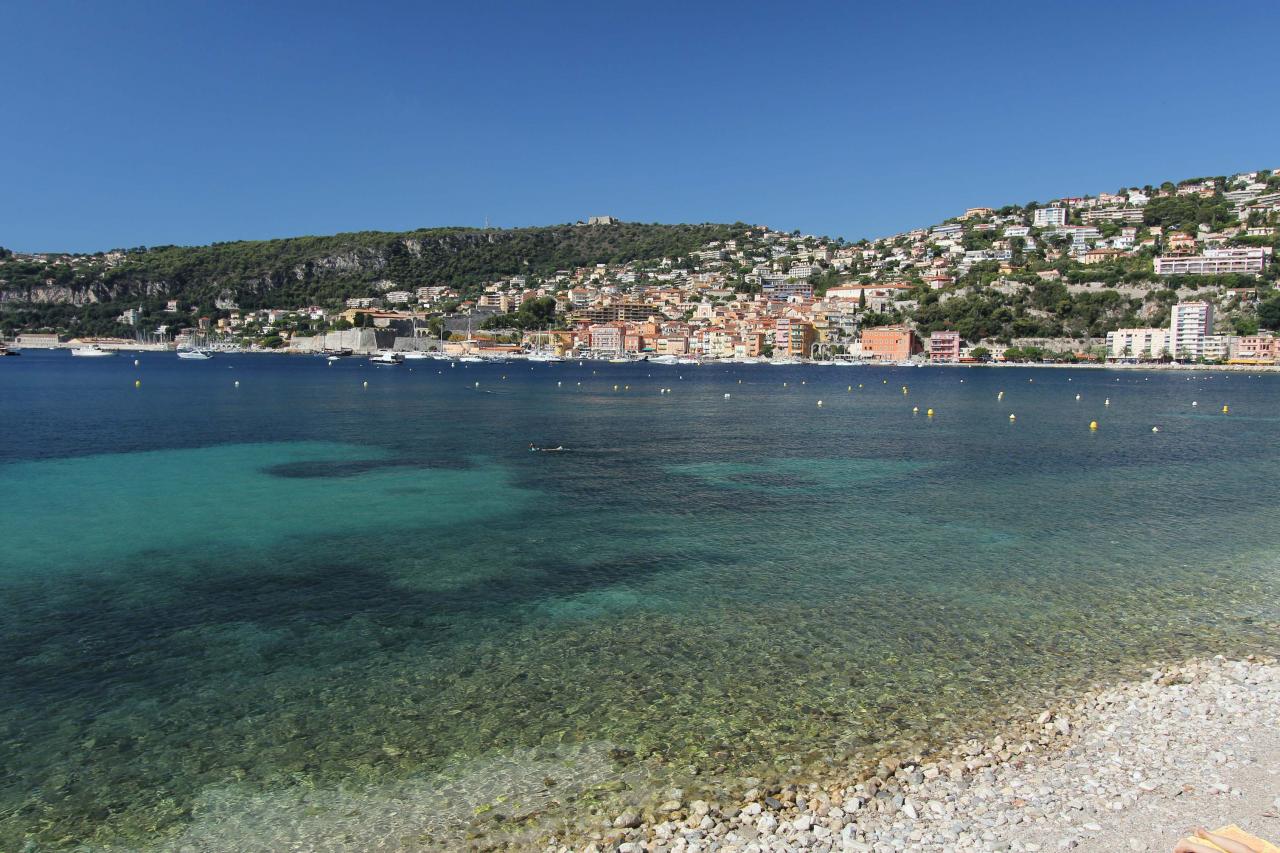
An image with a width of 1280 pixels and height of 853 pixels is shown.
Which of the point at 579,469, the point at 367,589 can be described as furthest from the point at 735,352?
the point at 367,589

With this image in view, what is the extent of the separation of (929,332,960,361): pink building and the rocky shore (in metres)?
131

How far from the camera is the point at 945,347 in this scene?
131750 mm

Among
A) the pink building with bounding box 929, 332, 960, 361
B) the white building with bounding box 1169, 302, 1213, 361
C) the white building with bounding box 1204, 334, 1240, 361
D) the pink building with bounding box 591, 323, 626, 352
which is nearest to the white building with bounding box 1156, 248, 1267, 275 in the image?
the white building with bounding box 1169, 302, 1213, 361

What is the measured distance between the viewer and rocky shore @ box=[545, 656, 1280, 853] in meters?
5.51

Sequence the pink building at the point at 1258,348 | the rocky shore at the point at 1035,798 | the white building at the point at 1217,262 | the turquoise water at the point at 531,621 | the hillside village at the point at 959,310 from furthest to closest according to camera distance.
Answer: the white building at the point at 1217,262
the hillside village at the point at 959,310
the pink building at the point at 1258,348
the turquoise water at the point at 531,621
the rocky shore at the point at 1035,798

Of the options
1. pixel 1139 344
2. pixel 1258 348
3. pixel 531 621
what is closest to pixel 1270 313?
pixel 1258 348

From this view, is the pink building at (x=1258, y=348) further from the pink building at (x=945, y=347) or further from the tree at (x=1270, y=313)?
the pink building at (x=945, y=347)

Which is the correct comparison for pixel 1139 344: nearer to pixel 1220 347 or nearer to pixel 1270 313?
pixel 1220 347

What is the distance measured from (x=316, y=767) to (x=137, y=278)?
213377 millimetres

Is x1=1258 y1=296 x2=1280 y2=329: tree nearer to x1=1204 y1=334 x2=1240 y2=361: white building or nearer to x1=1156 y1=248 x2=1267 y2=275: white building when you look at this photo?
x1=1204 y1=334 x2=1240 y2=361: white building

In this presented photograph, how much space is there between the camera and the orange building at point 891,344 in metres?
133

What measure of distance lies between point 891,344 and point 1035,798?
13499 centimetres

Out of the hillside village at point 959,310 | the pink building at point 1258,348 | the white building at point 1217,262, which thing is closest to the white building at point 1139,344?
the hillside village at point 959,310

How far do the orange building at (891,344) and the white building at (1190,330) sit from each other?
35592 mm
